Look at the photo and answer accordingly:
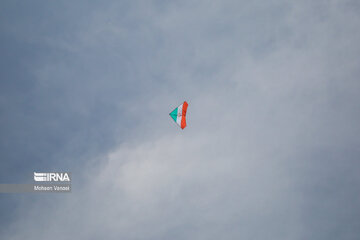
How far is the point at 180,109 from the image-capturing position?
3214 inches

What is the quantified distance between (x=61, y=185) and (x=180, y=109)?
144ft

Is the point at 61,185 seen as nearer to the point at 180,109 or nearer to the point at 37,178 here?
the point at 37,178

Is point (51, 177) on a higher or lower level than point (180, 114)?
higher

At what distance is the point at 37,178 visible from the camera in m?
95.2

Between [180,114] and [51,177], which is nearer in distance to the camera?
[180,114]

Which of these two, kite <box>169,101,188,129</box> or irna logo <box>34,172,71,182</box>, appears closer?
kite <box>169,101,188,129</box>

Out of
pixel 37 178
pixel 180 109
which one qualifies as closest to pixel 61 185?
pixel 37 178

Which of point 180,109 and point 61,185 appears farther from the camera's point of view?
point 61,185

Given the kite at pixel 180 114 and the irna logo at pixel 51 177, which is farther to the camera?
the irna logo at pixel 51 177

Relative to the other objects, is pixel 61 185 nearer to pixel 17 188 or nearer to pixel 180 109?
pixel 17 188

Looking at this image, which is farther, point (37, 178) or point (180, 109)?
point (37, 178)

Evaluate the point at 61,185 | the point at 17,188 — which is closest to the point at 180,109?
the point at 61,185

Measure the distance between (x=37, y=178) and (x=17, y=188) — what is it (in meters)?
5.72

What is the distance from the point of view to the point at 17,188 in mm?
93188
